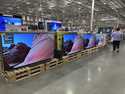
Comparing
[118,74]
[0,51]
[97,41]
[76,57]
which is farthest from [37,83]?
[97,41]

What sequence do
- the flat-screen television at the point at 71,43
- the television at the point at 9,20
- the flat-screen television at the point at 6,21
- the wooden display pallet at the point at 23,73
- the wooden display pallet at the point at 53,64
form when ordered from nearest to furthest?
the wooden display pallet at the point at 23,73
the wooden display pallet at the point at 53,64
the flat-screen television at the point at 71,43
the flat-screen television at the point at 6,21
the television at the point at 9,20

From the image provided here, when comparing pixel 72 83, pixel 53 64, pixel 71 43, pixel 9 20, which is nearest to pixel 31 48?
pixel 53 64

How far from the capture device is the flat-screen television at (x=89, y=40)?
7.95m

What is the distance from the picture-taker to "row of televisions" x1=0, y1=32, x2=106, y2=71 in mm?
3979

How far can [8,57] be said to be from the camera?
3980mm

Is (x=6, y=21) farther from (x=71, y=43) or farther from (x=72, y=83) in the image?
(x=72, y=83)

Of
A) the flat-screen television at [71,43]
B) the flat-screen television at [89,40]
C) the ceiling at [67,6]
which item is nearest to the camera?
the flat-screen television at [71,43]

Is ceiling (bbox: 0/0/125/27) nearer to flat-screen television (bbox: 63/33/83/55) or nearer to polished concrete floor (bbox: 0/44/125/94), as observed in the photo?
flat-screen television (bbox: 63/33/83/55)

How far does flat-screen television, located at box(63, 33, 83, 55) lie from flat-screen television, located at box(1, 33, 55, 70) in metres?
0.77

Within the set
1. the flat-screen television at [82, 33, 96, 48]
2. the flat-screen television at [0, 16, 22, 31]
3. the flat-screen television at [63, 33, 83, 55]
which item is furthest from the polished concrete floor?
the flat-screen television at [0, 16, 22, 31]

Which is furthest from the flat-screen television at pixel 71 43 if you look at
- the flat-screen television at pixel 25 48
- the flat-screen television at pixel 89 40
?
the flat-screen television at pixel 25 48

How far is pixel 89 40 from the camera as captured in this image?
28.0ft

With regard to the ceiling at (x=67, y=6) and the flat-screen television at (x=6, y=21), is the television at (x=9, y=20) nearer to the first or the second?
the flat-screen television at (x=6, y=21)

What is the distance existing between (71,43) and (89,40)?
229cm
